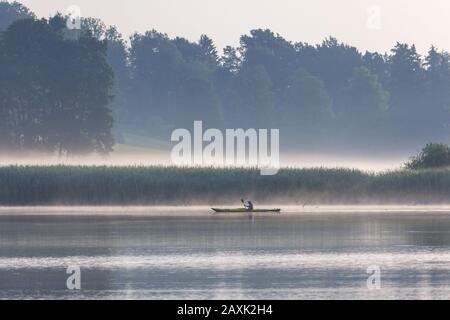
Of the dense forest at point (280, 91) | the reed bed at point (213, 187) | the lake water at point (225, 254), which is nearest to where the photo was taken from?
the lake water at point (225, 254)

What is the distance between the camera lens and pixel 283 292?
34531 millimetres

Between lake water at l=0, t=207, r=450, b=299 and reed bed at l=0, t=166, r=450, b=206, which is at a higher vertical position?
reed bed at l=0, t=166, r=450, b=206

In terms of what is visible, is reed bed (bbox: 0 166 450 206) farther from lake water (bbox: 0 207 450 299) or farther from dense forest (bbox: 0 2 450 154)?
dense forest (bbox: 0 2 450 154)

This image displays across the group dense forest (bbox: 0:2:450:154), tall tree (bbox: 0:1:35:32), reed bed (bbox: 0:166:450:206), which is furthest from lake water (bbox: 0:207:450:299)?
tall tree (bbox: 0:1:35:32)

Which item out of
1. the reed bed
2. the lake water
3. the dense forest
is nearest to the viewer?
the lake water

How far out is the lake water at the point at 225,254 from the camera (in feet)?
115

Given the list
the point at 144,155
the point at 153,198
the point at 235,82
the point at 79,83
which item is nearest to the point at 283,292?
the point at 153,198

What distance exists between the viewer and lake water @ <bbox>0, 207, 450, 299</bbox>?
3516 centimetres

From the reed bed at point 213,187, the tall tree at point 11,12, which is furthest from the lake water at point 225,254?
the tall tree at point 11,12

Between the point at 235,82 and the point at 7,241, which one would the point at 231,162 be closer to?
the point at 235,82

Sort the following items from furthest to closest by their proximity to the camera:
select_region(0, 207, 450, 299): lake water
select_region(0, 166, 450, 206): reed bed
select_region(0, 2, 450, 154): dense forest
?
select_region(0, 2, 450, 154): dense forest → select_region(0, 166, 450, 206): reed bed → select_region(0, 207, 450, 299): lake water

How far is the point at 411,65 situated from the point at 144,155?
59.0m

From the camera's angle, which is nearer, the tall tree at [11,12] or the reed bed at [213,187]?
the reed bed at [213,187]

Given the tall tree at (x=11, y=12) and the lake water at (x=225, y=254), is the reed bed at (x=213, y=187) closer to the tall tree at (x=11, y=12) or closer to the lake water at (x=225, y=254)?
the lake water at (x=225, y=254)
